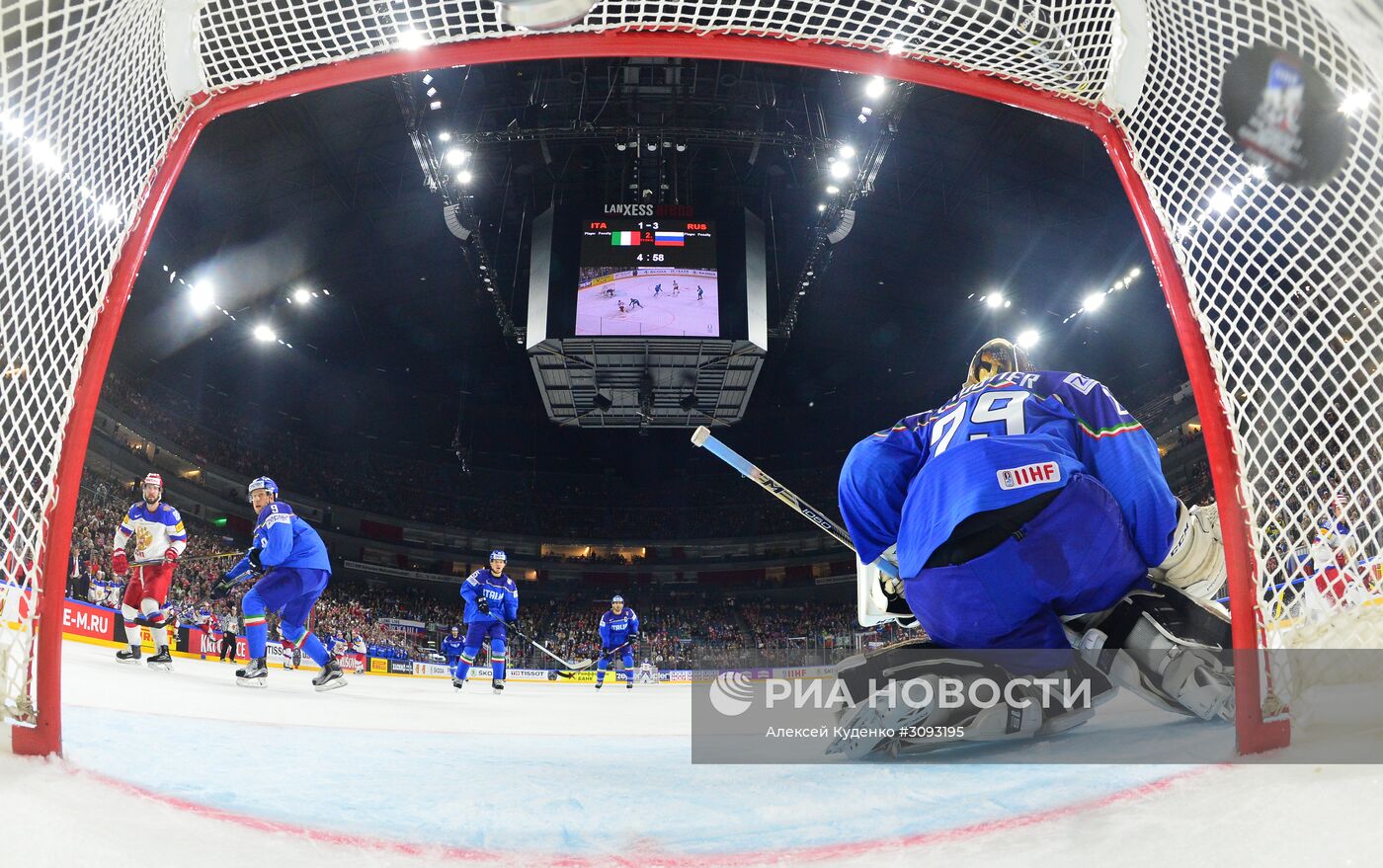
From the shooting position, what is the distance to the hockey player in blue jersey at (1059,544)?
1.67 m

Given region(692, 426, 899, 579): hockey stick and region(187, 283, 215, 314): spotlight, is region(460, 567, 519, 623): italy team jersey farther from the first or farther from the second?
region(187, 283, 215, 314): spotlight

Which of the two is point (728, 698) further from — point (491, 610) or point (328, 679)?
point (491, 610)

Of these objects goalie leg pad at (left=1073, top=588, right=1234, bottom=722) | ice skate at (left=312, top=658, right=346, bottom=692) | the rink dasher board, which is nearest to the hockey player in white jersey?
ice skate at (left=312, top=658, right=346, bottom=692)

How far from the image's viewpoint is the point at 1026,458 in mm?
1681

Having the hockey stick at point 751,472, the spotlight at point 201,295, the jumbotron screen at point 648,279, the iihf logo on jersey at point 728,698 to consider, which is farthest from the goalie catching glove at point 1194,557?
the spotlight at point 201,295

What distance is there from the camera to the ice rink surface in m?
0.83

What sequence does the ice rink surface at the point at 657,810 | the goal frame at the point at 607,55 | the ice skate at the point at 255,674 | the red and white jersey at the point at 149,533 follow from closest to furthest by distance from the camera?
the ice rink surface at the point at 657,810
the goal frame at the point at 607,55
the ice skate at the point at 255,674
the red and white jersey at the point at 149,533

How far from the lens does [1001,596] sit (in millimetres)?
1774

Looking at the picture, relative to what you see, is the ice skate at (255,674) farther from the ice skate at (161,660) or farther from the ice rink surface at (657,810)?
the ice rink surface at (657,810)

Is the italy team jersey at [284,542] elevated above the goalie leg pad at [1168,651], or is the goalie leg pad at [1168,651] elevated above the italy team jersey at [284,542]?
the italy team jersey at [284,542]

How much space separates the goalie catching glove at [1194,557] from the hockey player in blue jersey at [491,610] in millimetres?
6741

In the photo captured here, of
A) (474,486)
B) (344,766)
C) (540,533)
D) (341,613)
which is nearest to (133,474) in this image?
(341,613)

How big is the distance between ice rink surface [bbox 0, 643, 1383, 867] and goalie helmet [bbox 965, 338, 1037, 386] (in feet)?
3.25

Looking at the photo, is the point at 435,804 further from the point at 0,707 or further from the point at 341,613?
the point at 341,613
